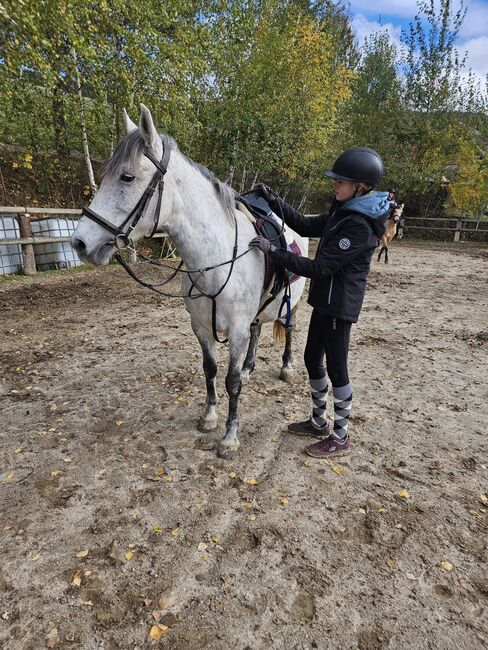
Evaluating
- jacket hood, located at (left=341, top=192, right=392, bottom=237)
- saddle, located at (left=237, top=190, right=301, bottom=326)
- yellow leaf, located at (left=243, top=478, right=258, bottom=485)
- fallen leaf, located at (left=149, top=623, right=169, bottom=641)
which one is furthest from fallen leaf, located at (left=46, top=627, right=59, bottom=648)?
jacket hood, located at (left=341, top=192, right=392, bottom=237)

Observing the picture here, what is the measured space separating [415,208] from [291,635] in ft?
79.6

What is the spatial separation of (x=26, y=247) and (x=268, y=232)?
756 centimetres

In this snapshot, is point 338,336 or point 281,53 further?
point 281,53

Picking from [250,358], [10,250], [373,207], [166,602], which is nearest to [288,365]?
[250,358]

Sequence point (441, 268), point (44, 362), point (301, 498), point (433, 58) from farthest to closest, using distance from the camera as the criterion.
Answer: point (433, 58)
point (441, 268)
point (44, 362)
point (301, 498)

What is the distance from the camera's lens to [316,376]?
10.6ft

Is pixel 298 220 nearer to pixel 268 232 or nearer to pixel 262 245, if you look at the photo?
pixel 268 232

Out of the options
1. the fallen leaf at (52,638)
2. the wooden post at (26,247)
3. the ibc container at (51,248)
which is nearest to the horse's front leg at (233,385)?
→ the fallen leaf at (52,638)

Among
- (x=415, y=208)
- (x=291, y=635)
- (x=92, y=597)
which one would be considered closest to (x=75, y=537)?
(x=92, y=597)

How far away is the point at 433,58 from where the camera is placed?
2148 centimetres

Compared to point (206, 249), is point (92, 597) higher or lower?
lower

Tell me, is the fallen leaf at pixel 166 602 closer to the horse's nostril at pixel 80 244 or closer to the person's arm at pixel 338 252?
the horse's nostril at pixel 80 244

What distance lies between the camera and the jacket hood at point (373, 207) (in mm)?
2594

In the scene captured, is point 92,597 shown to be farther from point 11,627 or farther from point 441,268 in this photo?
point 441,268
